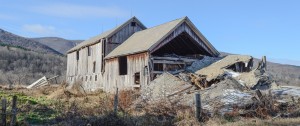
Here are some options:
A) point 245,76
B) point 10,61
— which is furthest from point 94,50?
point 10,61

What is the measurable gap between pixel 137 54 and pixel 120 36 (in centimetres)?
816

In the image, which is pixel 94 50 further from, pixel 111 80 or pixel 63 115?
pixel 63 115

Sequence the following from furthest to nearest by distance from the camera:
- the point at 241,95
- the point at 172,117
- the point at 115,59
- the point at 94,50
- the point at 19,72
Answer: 1. the point at 19,72
2. the point at 94,50
3. the point at 115,59
4. the point at 241,95
5. the point at 172,117

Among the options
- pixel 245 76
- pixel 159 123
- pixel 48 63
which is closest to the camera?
pixel 159 123

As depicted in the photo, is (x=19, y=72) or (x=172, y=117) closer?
(x=172, y=117)

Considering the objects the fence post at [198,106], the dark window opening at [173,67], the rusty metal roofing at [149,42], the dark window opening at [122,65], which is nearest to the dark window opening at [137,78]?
the rusty metal roofing at [149,42]

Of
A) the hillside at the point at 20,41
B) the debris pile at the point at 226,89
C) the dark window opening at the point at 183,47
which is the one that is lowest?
the debris pile at the point at 226,89

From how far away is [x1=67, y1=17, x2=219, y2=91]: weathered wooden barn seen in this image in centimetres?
2688

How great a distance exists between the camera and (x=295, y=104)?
1842 centimetres

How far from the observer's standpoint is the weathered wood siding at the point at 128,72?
26859 mm

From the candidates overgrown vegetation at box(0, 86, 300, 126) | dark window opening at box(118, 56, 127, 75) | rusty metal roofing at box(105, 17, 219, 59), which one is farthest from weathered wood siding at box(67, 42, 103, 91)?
overgrown vegetation at box(0, 86, 300, 126)

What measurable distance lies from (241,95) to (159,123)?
4736 millimetres

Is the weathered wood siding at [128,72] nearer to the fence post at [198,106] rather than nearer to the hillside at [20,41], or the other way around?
the fence post at [198,106]

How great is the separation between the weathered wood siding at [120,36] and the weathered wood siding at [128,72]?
2161mm
